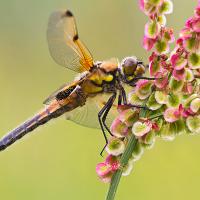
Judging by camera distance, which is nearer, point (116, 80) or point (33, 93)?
point (116, 80)

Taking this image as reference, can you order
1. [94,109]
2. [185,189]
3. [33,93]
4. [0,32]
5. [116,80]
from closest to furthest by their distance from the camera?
[116,80]
[94,109]
[185,189]
[33,93]
[0,32]

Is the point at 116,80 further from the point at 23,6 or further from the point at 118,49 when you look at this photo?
the point at 23,6

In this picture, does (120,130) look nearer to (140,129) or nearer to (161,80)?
(140,129)

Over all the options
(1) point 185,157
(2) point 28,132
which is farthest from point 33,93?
(2) point 28,132

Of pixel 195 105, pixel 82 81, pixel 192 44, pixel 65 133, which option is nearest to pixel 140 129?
pixel 195 105

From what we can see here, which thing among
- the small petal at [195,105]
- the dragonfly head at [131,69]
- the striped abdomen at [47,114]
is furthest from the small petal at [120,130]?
the striped abdomen at [47,114]

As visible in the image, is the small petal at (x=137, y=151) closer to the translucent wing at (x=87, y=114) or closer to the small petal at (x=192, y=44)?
the small petal at (x=192, y=44)

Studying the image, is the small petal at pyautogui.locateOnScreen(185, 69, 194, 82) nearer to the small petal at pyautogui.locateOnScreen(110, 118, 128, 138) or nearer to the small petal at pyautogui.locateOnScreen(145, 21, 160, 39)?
the small petal at pyautogui.locateOnScreen(145, 21, 160, 39)
